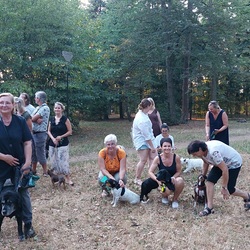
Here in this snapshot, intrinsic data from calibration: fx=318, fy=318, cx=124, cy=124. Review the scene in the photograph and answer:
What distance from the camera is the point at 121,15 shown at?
1823 cm

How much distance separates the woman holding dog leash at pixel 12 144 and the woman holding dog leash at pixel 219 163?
6.15ft

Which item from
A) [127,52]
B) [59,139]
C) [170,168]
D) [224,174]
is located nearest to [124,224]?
[170,168]

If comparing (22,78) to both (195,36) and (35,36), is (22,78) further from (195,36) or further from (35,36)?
(195,36)

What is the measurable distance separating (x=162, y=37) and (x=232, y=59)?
13.3ft

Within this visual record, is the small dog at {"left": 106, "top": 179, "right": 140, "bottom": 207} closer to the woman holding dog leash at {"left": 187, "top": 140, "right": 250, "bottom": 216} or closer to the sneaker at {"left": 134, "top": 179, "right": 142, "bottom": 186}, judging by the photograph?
the sneaker at {"left": 134, "top": 179, "right": 142, "bottom": 186}

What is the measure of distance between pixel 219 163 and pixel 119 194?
1.48 m

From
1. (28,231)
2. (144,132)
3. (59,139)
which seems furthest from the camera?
(59,139)

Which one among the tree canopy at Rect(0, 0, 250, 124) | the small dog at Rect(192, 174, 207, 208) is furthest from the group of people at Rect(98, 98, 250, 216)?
the tree canopy at Rect(0, 0, 250, 124)

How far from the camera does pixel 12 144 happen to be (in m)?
3.30

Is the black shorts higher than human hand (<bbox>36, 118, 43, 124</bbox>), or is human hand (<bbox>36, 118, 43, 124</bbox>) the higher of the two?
human hand (<bbox>36, 118, 43, 124</bbox>)

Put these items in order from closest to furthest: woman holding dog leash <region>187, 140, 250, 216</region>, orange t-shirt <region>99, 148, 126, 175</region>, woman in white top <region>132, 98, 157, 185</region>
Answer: woman holding dog leash <region>187, 140, 250, 216</region>
orange t-shirt <region>99, 148, 126, 175</region>
woman in white top <region>132, 98, 157, 185</region>

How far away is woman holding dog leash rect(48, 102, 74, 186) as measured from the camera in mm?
5492

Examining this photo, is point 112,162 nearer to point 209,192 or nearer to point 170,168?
point 170,168

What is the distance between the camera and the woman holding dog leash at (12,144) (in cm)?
325
